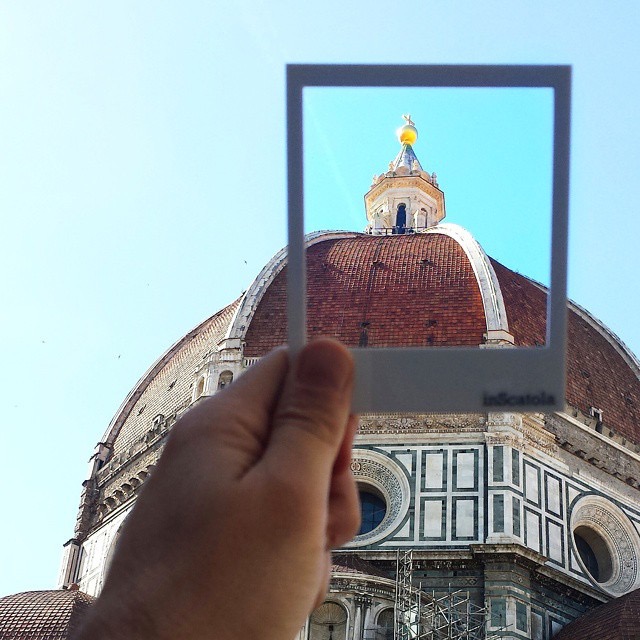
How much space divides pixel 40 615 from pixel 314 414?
1700cm

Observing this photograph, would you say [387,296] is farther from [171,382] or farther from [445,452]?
[171,382]

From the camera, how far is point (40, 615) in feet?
57.2

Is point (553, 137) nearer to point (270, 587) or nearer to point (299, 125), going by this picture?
point (299, 125)

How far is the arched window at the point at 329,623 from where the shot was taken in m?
15.6

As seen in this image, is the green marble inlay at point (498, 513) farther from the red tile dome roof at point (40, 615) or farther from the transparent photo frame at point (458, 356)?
the transparent photo frame at point (458, 356)

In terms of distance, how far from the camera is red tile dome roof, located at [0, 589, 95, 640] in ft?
55.7

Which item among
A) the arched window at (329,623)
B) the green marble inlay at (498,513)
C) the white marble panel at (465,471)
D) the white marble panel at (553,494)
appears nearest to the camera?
the arched window at (329,623)

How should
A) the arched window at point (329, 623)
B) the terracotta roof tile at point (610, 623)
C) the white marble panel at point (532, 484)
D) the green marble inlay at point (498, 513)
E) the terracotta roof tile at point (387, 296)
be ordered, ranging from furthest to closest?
1. the terracotta roof tile at point (387, 296)
2. the white marble panel at point (532, 484)
3. the green marble inlay at point (498, 513)
4. the arched window at point (329, 623)
5. the terracotta roof tile at point (610, 623)

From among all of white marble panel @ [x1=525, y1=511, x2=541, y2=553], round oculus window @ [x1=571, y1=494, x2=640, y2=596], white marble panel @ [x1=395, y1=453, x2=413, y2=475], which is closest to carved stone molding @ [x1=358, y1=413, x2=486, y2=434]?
white marble panel @ [x1=395, y1=453, x2=413, y2=475]

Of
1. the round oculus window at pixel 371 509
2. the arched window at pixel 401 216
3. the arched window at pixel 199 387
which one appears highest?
the arched window at pixel 401 216

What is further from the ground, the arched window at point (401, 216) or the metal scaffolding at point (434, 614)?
the arched window at point (401, 216)

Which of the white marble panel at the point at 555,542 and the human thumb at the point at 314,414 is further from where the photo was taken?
the white marble panel at the point at 555,542

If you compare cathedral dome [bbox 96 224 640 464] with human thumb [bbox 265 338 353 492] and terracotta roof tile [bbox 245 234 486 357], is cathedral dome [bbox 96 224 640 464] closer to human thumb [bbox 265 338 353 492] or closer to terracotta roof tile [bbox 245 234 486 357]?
terracotta roof tile [bbox 245 234 486 357]

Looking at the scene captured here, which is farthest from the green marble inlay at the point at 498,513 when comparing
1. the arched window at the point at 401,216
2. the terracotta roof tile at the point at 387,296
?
the arched window at the point at 401,216
